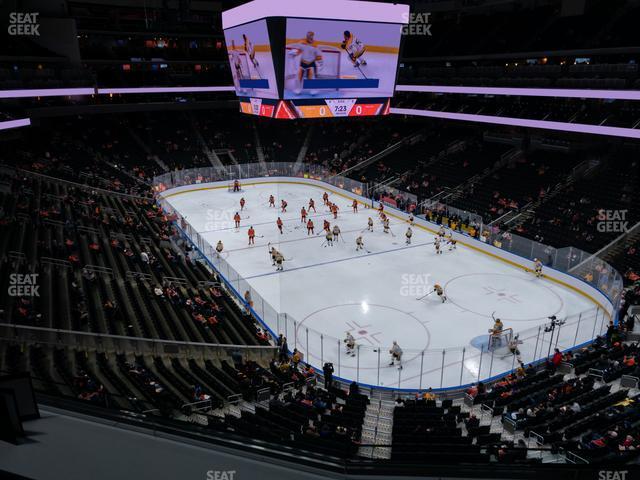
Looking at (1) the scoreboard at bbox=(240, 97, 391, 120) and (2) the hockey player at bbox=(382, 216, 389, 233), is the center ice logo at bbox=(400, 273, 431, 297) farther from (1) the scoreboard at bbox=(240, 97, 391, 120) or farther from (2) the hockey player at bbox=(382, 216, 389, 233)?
(1) the scoreboard at bbox=(240, 97, 391, 120)

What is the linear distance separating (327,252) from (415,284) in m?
5.40

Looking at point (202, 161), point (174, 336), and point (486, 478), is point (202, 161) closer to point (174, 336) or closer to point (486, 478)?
point (174, 336)

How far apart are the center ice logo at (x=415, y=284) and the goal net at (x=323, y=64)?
8.24 m

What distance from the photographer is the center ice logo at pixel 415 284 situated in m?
18.2

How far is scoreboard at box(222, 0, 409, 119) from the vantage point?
1526 cm

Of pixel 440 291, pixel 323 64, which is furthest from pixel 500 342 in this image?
pixel 323 64

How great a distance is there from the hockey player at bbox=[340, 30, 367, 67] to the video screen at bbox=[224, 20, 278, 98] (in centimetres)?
254

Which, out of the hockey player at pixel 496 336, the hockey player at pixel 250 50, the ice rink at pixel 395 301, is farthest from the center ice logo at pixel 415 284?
the hockey player at pixel 250 50

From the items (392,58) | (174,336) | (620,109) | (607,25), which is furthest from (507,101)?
(174,336)

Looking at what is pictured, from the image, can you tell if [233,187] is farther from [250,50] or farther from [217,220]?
[250,50]

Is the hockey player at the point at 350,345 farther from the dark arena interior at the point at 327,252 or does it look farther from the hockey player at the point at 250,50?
the hockey player at the point at 250,50

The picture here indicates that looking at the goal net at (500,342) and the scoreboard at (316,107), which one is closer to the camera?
the goal net at (500,342)

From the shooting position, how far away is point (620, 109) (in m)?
24.5

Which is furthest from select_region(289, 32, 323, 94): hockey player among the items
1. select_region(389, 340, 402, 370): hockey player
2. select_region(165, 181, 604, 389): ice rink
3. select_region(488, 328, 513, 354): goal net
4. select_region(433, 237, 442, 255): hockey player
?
select_region(433, 237, 442, 255): hockey player
